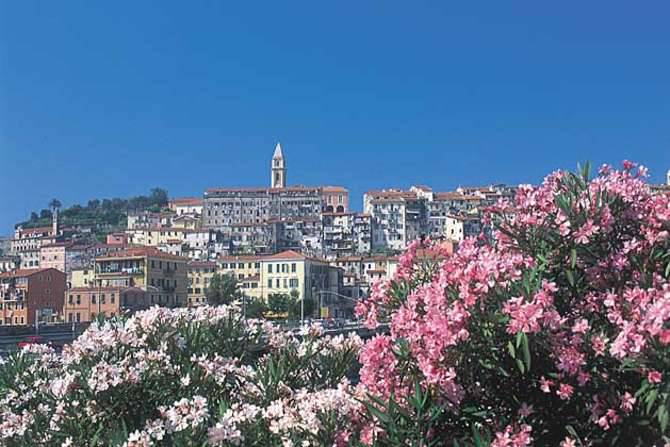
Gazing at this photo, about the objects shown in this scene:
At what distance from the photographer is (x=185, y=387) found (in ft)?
13.9

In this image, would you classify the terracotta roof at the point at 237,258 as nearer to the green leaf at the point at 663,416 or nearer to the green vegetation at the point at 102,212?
the green vegetation at the point at 102,212

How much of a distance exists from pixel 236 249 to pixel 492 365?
9396 centimetres

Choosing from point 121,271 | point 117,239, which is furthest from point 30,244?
point 121,271

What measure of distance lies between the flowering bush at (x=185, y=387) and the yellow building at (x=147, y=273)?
6361 centimetres

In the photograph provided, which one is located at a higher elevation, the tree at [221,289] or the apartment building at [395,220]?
the apartment building at [395,220]

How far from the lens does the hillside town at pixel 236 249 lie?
6419 cm

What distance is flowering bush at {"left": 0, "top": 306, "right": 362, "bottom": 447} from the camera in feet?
11.7

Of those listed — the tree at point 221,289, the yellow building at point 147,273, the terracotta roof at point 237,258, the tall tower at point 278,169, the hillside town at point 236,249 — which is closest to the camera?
the hillside town at point 236,249

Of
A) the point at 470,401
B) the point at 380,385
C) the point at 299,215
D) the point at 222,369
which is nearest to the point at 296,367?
the point at 222,369

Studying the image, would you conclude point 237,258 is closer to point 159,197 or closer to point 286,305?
point 286,305

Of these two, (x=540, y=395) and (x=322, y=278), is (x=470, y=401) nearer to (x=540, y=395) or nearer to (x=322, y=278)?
(x=540, y=395)

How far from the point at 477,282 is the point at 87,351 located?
2.18 meters

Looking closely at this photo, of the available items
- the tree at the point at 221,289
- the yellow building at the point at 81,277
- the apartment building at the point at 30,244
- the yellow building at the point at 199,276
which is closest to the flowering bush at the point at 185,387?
the tree at the point at 221,289

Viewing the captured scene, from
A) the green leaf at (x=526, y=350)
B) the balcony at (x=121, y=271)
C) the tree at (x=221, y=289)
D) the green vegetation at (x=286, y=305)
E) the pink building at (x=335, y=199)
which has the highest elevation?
the pink building at (x=335, y=199)
